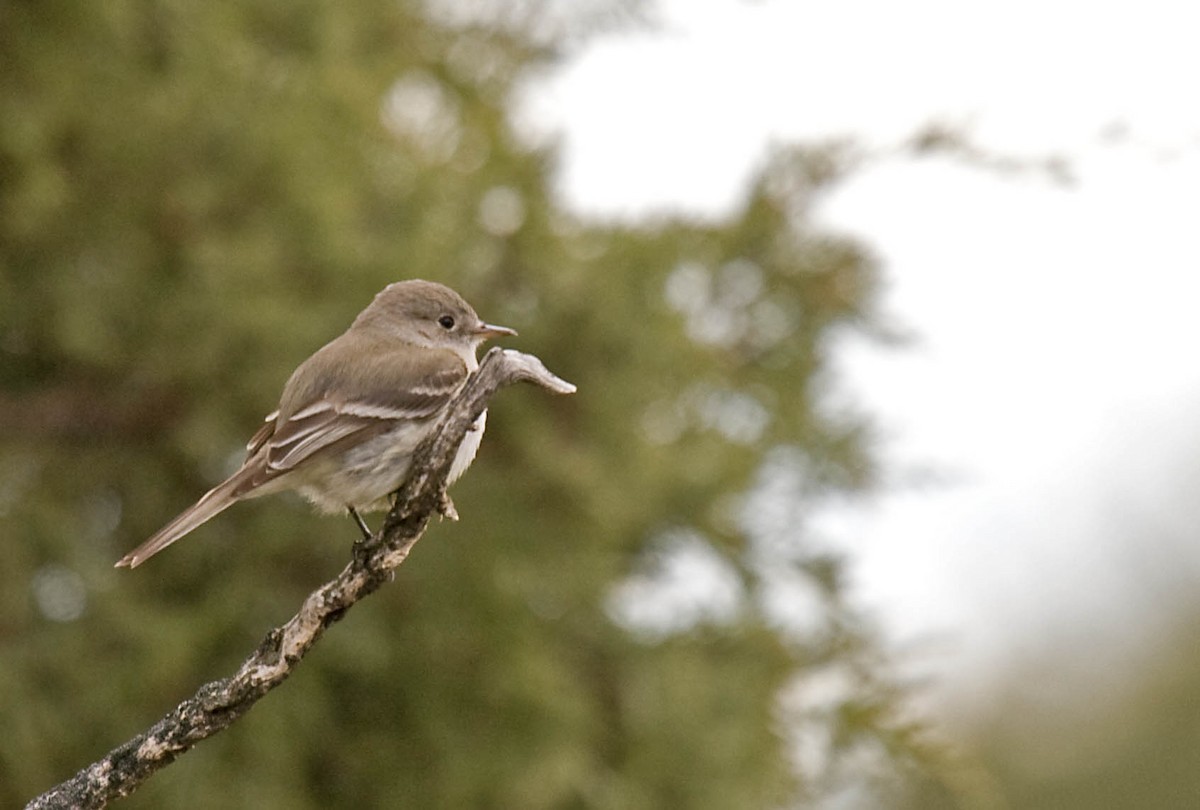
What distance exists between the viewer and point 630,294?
5633 mm

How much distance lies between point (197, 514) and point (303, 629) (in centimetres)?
120

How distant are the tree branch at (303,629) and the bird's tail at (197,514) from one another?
0.74 meters

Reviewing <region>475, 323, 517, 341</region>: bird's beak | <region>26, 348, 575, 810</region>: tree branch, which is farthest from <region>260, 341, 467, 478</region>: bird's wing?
<region>26, 348, 575, 810</region>: tree branch

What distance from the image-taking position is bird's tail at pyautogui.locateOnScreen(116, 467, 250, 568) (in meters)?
3.18

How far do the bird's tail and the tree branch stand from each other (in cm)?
74


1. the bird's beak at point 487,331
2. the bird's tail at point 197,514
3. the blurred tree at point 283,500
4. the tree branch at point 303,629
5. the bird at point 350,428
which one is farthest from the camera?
the blurred tree at point 283,500

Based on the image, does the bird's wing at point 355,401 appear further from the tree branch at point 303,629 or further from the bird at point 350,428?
the tree branch at point 303,629

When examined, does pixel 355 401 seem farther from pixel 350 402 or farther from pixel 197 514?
pixel 197 514

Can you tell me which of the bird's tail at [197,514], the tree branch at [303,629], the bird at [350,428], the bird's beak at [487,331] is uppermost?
the bird's beak at [487,331]

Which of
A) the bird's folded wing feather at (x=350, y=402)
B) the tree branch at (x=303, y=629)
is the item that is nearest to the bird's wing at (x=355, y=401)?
the bird's folded wing feather at (x=350, y=402)

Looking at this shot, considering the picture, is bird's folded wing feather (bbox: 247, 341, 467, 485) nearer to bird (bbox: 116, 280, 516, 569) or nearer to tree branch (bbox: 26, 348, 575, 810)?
bird (bbox: 116, 280, 516, 569)

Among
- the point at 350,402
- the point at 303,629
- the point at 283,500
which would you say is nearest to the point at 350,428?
the point at 350,402

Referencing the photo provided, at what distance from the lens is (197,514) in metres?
3.39

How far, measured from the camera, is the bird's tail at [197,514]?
318 centimetres
